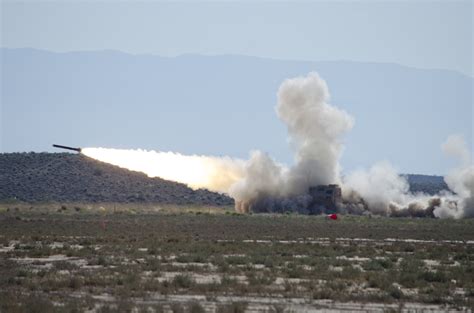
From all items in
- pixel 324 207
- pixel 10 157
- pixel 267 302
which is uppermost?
pixel 10 157

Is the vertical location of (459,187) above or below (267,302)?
above

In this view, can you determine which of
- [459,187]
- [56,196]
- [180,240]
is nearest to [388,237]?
[180,240]

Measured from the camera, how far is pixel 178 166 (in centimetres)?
8212

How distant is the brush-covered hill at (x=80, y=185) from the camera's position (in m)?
123

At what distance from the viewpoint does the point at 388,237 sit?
205 ft

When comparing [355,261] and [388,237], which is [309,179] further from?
[355,261]

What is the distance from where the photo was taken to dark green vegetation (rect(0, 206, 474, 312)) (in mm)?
29016

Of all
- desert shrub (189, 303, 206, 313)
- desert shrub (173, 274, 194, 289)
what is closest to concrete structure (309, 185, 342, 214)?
desert shrub (173, 274, 194, 289)

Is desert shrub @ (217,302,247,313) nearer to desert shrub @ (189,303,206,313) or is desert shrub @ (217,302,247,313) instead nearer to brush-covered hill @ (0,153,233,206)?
desert shrub @ (189,303,206,313)

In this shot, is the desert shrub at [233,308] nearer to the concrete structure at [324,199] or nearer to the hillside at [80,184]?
the concrete structure at [324,199]

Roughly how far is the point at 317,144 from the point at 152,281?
217 feet

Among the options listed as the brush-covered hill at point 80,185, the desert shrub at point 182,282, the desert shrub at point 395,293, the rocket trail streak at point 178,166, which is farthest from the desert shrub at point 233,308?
the brush-covered hill at point 80,185

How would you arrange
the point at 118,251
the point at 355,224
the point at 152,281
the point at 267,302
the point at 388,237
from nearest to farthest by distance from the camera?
the point at 267,302, the point at 152,281, the point at 118,251, the point at 388,237, the point at 355,224

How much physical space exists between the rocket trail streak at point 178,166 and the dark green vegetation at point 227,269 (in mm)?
7446
